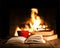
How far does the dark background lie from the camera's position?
5.50 m

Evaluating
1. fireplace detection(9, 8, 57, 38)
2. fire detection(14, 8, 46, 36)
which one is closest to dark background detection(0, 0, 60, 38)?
fireplace detection(9, 8, 57, 38)

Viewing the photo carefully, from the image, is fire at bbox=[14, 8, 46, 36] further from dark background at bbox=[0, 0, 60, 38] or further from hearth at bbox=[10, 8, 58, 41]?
dark background at bbox=[0, 0, 60, 38]

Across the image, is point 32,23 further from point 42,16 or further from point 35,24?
point 42,16

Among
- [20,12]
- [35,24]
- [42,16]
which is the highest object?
[20,12]

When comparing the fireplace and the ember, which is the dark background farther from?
the ember

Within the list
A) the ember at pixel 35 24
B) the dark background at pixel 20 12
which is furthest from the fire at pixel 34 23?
the dark background at pixel 20 12

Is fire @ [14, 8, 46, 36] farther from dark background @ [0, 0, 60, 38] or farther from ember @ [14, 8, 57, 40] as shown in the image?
dark background @ [0, 0, 60, 38]

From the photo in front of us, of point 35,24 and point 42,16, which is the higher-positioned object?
point 42,16

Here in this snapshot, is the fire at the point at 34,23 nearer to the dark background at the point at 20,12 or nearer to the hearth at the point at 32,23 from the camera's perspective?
the hearth at the point at 32,23

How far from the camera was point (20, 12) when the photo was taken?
218 inches

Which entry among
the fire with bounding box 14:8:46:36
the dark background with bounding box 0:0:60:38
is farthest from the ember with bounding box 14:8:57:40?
the dark background with bounding box 0:0:60:38

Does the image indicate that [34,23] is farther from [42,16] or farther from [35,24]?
[42,16]

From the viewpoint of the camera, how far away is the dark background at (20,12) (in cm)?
550

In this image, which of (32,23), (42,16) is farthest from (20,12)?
(42,16)
